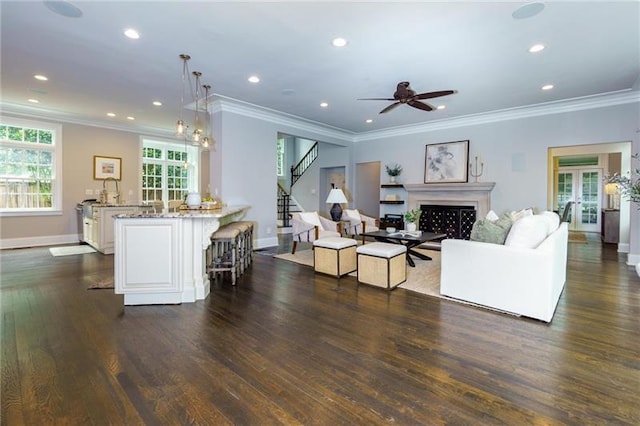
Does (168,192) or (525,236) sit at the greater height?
(168,192)

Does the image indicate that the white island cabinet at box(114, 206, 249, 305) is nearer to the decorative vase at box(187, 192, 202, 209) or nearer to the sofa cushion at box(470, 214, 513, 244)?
the decorative vase at box(187, 192, 202, 209)

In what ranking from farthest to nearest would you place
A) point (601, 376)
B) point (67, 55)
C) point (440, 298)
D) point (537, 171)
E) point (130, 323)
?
point (537, 171) → point (67, 55) → point (440, 298) → point (130, 323) → point (601, 376)

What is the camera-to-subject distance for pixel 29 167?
261 inches

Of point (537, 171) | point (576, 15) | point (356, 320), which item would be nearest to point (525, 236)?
point (356, 320)

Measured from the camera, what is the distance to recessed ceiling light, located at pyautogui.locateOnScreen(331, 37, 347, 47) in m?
3.48

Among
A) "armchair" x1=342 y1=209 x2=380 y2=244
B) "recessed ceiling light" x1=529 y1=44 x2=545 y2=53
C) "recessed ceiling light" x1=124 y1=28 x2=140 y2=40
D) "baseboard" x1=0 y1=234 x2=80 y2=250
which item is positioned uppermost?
"recessed ceiling light" x1=529 y1=44 x2=545 y2=53

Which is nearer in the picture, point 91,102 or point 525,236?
point 525,236

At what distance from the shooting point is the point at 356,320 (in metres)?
2.88

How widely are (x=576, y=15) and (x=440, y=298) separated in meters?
3.09

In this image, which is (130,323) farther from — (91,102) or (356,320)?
(91,102)

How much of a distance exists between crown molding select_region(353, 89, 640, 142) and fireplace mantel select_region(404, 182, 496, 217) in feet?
4.50

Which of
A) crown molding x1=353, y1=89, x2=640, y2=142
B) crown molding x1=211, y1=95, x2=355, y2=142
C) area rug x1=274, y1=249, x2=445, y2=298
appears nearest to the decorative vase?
area rug x1=274, y1=249, x2=445, y2=298

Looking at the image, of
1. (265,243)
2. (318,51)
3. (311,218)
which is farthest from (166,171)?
(318,51)

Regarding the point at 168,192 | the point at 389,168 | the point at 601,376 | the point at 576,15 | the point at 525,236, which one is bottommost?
the point at 601,376
